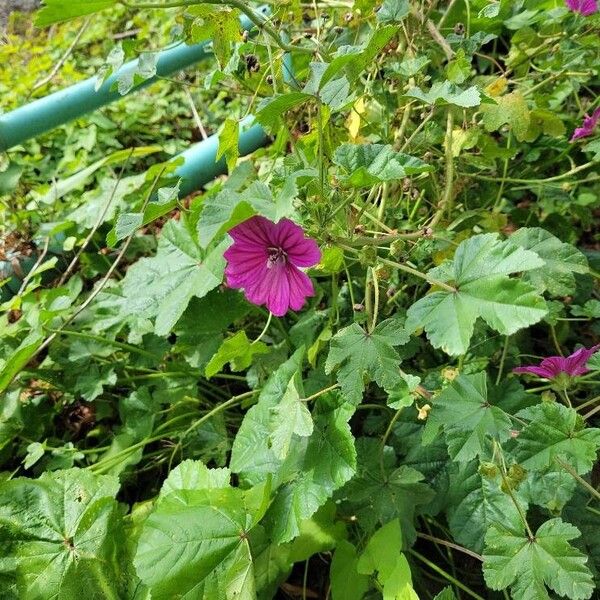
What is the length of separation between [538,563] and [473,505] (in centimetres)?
20

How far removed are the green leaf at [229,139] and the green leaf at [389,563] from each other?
0.59m

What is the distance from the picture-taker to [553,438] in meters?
0.75

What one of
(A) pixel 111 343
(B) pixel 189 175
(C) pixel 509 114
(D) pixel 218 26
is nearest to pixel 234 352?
(A) pixel 111 343

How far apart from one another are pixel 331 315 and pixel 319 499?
310mm

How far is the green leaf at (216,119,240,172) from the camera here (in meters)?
0.89

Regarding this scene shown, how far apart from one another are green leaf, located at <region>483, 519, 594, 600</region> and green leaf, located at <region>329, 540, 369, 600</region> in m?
0.23

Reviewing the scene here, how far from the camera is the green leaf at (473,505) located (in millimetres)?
891

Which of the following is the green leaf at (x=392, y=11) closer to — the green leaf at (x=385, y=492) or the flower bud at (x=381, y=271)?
the flower bud at (x=381, y=271)

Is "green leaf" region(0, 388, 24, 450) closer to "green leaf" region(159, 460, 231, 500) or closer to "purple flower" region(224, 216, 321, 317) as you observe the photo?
"green leaf" region(159, 460, 231, 500)

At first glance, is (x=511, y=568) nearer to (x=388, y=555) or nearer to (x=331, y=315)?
(x=388, y=555)

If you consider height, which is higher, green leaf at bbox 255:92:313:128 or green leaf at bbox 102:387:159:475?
green leaf at bbox 255:92:313:128

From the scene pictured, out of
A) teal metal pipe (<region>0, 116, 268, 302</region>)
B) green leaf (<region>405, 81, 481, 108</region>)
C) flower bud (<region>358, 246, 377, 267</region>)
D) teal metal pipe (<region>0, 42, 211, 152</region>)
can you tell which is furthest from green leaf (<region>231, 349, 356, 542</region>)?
teal metal pipe (<region>0, 42, 211, 152</region>)

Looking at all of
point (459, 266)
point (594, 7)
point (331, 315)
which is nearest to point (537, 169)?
point (594, 7)

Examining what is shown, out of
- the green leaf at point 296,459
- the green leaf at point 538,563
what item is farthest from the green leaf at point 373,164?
the green leaf at point 538,563
